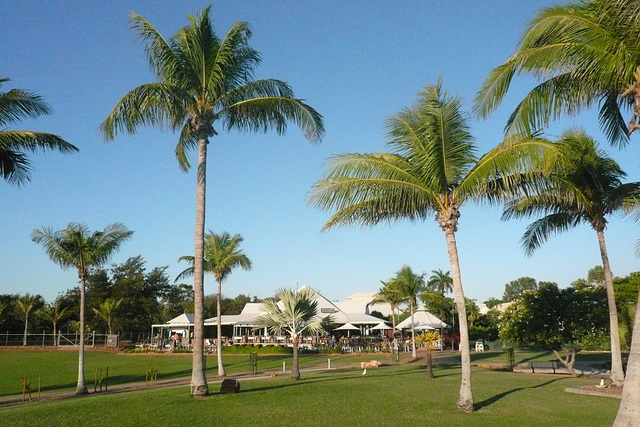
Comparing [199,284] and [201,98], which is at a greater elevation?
[201,98]

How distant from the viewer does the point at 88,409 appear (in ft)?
43.2

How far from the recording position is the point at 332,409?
43.5 feet

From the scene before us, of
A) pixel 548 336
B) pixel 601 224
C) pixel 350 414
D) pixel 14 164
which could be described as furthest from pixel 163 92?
pixel 548 336

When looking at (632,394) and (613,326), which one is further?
(613,326)

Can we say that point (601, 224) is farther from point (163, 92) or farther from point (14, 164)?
point (14, 164)

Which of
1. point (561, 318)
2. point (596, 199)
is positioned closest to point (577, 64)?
point (596, 199)

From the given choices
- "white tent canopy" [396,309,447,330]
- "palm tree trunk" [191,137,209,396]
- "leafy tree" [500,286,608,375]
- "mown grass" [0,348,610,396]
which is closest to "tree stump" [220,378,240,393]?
"palm tree trunk" [191,137,209,396]

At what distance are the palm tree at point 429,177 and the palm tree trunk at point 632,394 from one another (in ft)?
16.7

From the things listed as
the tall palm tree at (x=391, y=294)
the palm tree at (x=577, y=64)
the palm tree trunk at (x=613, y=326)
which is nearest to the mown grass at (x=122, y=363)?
the tall palm tree at (x=391, y=294)

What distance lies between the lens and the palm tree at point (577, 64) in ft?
32.8

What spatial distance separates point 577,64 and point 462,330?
246 inches

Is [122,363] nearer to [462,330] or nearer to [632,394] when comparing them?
[462,330]

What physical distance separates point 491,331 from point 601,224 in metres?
42.2

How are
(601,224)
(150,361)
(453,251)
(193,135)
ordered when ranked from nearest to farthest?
1. (453,251)
2. (193,135)
3. (601,224)
4. (150,361)
